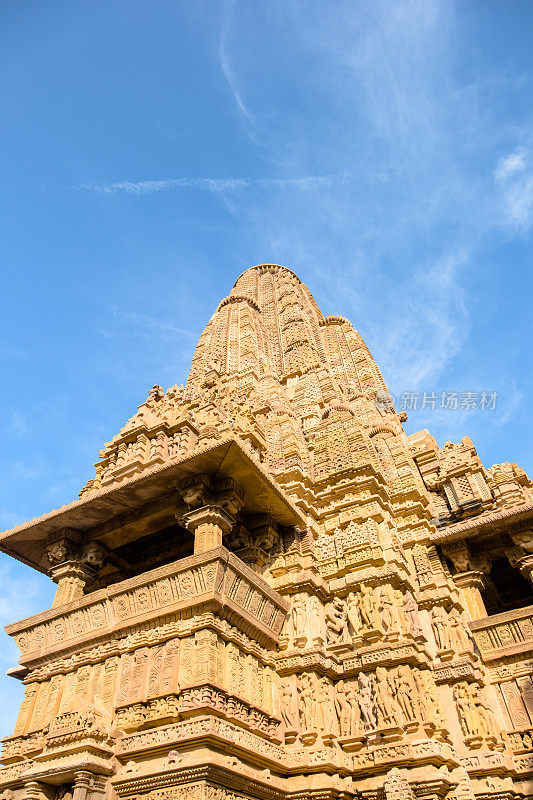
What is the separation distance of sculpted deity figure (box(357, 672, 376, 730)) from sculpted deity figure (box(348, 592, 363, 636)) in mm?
931

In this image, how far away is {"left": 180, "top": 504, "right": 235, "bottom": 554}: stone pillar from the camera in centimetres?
1018

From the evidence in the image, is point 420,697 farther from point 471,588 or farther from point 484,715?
point 471,588

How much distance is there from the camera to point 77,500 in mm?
11672

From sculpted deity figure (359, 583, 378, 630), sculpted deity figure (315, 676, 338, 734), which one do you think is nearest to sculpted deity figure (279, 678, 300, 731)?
sculpted deity figure (315, 676, 338, 734)

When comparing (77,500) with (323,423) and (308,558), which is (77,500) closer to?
(308,558)

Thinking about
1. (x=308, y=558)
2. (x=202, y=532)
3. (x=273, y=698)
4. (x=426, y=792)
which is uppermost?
(x=308, y=558)

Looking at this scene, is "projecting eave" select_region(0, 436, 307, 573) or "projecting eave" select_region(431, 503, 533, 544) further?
"projecting eave" select_region(431, 503, 533, 544)

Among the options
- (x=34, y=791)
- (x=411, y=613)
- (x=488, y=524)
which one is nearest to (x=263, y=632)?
(x=411, y=613)

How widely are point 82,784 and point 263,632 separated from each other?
3860 millimetres

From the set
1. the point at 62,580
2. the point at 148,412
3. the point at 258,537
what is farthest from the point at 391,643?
the point at 148,412

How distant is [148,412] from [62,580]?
4668mm

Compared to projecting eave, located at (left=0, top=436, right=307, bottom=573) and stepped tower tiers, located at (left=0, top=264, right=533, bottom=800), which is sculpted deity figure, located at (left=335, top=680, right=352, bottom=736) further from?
projecting eave, located at (left=0, top=436, right=307, bottom=573)

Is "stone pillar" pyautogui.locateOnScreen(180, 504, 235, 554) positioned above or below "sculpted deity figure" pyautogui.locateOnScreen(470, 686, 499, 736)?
above

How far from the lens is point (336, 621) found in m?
11.9
